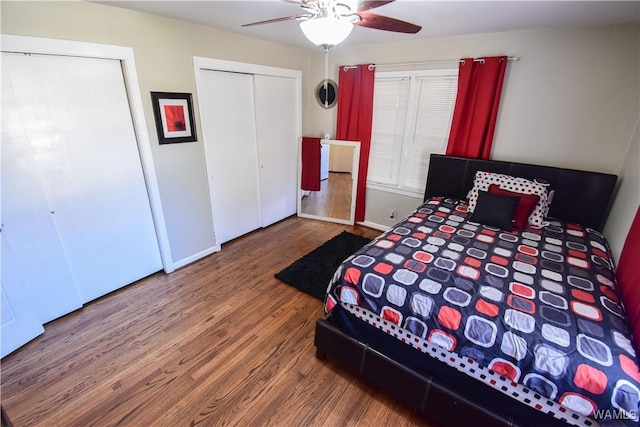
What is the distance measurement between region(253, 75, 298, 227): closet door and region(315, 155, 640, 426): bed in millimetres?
2218

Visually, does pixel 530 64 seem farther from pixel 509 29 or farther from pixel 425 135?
pixel 425 135

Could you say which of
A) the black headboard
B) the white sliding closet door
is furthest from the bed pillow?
the white sliding closet door

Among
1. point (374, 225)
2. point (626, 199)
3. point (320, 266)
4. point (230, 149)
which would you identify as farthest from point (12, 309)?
point (626, 199)

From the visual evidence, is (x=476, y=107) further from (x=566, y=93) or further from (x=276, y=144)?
(x=276, y=144)

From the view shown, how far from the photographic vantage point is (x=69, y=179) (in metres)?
2.25

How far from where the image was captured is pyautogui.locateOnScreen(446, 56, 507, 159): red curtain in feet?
9.45

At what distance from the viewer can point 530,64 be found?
2730mm

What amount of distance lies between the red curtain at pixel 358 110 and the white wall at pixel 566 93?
728 millimetres

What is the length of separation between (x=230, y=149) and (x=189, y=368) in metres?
2.33

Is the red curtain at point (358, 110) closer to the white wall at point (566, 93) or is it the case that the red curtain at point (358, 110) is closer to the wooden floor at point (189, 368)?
the white wall at point (566, 93)

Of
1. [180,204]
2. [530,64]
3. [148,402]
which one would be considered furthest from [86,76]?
[530,64]

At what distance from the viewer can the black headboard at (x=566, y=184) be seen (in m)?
2.55

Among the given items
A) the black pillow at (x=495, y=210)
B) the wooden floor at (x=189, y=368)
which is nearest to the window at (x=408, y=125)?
the black pillow at (x=495, y=210)

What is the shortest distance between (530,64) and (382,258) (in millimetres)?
2487
